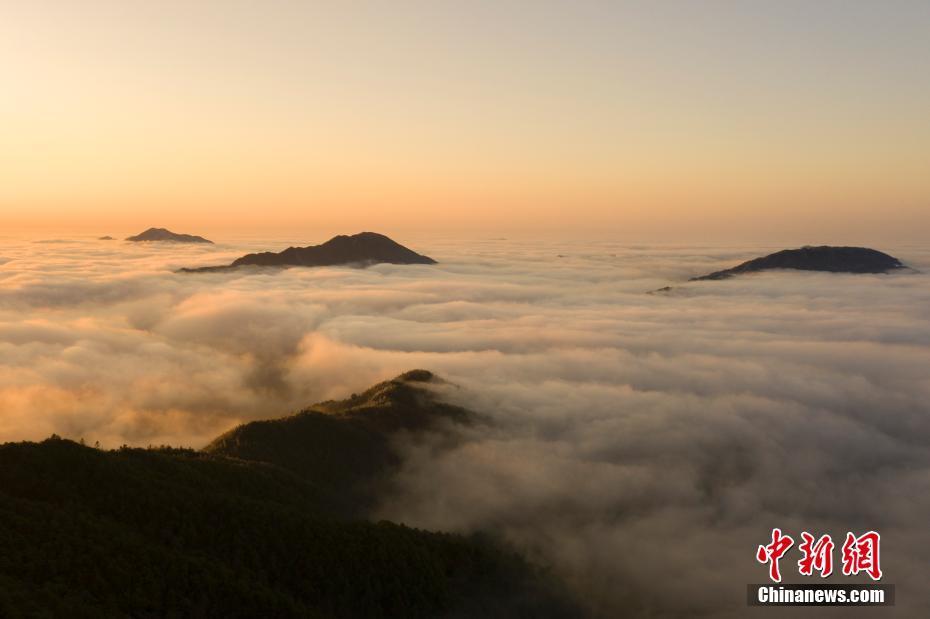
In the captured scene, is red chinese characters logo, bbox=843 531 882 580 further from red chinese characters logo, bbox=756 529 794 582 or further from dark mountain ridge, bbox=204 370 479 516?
dark mountain ridge, bbox=204 370 479 516

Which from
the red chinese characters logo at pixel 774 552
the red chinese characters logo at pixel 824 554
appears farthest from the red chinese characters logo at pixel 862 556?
the red chinese characters logo at pixel 774 552

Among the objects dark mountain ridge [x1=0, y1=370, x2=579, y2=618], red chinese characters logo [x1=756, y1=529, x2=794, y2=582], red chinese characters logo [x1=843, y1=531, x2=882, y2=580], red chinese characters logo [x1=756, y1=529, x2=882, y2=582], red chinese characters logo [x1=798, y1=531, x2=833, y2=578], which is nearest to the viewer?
dark mountain ridge [x1=0, y1=370, x2=579, y2=618]

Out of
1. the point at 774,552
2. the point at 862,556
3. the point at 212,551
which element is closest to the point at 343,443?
the point at 212,551

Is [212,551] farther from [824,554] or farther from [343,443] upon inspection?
[824,554]

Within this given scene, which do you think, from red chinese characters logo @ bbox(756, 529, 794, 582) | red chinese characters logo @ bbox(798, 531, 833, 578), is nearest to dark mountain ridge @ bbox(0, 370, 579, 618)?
red chinese characters logo @ bbox(756, 529, 794, 582)

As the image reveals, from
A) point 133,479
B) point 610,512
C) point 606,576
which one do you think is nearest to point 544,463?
point 610,512

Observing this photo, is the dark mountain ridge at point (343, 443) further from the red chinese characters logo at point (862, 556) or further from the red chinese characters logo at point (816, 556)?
the red chinese characters logo at point (862, 556)

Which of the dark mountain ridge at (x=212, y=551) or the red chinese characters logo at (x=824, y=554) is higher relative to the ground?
the dark mountain ridge at (x=212, y=551)

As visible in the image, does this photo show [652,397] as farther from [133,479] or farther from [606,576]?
[133,479]
